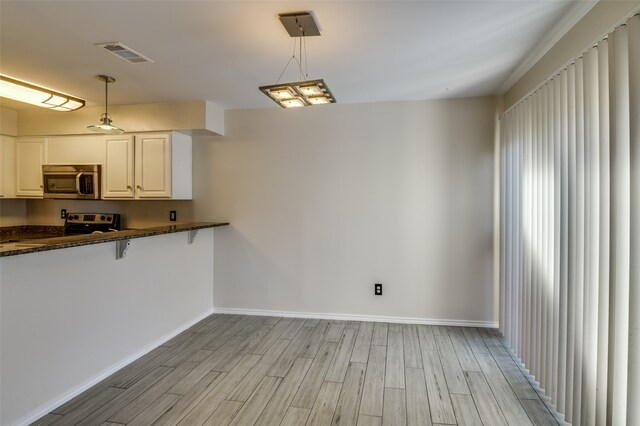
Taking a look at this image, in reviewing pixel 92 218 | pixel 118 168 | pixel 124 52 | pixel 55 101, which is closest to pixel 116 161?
pixel 118 168

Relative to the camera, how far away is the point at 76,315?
8.00ft

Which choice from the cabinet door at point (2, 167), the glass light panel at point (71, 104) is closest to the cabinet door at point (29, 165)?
the cabinet door at point (2, 167)

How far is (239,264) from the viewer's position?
4.21 meters

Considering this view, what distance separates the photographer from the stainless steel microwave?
404cm

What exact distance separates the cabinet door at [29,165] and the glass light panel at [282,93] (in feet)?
12.2

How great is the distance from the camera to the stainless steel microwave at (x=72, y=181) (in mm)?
4035

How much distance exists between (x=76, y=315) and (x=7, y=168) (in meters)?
3.00

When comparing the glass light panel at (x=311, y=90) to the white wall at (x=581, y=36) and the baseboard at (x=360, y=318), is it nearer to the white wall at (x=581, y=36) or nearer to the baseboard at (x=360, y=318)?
the white wall at (x=581, y=36)

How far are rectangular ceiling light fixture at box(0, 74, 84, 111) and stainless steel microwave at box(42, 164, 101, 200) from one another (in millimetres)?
1336

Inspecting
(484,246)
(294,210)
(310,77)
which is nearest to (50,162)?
(294,210)

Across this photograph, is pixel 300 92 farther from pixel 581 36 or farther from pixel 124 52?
pixel 581 36

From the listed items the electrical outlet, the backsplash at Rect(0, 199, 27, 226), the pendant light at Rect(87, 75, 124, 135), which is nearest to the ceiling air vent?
Result: the pendant light at Rect(87, 75, 124, 135)

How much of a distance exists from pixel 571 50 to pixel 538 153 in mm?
695

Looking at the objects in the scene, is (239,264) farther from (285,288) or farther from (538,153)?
(538,153)
